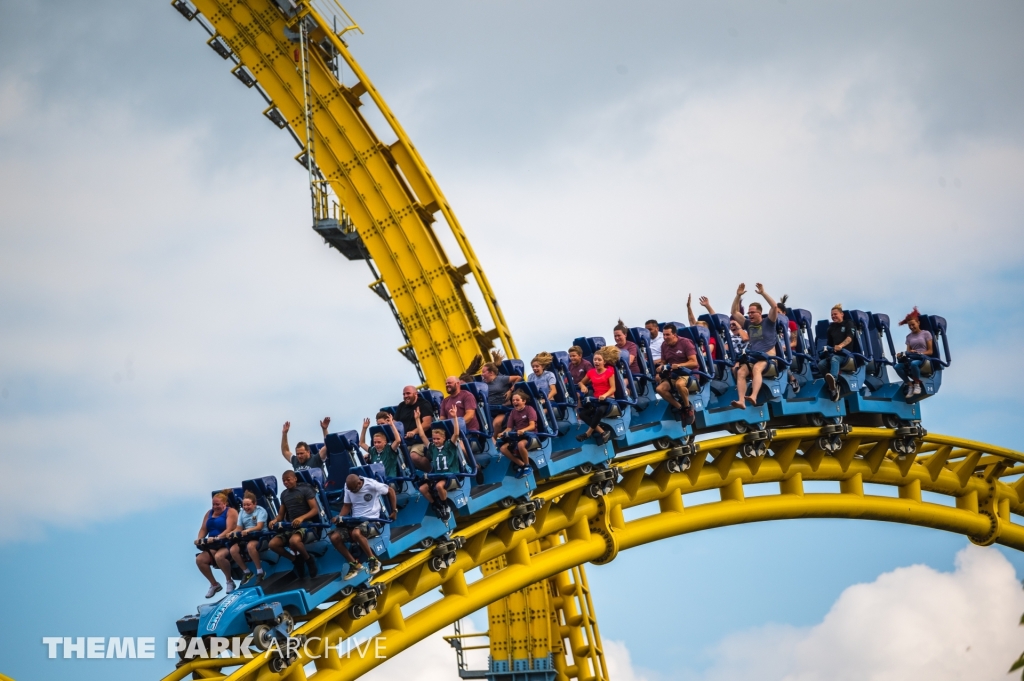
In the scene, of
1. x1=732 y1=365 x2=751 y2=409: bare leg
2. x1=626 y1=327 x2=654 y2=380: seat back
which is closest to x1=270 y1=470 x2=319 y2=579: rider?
x1=626 y1=327 x2=654 y2=380: seat back

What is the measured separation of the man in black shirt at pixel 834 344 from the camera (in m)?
11.5

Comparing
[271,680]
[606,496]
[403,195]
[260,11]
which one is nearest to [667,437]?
[606,496]

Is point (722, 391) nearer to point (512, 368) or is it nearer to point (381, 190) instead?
point (512, 368)

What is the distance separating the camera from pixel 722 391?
432 inches

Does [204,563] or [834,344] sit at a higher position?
[834,344]

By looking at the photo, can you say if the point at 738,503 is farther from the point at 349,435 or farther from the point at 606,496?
the point at 349,435

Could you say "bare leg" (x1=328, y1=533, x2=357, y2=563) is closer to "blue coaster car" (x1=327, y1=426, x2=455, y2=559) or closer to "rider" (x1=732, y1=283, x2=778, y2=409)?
"blue coaster car" (x1=327, y1=426, x2=455, y2=559)

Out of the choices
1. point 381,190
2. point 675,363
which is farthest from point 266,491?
point 381,190

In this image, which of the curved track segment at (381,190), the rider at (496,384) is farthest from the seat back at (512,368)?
the curved track segment at (381,190)

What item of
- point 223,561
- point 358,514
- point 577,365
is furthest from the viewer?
point 577,365

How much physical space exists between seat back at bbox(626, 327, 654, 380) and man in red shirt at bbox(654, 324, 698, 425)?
0.37 ft

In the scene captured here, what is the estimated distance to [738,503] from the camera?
11.6 meters

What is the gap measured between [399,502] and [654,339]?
3.18m

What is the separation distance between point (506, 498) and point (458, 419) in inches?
42.5
